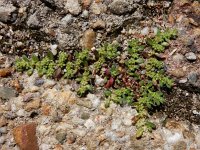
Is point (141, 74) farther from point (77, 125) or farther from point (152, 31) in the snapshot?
point (77, 125)

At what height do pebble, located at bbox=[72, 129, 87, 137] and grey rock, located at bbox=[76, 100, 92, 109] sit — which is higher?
grey rock, located at bbox=[76, 100, 92, 109]

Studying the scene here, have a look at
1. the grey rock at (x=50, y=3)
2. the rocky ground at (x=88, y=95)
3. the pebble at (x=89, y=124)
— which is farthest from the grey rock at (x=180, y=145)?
the grey rock at (x=50, y=3)

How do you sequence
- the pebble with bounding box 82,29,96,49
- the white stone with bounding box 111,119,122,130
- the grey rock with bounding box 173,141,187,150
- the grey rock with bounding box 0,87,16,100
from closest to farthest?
the grey rock with bounding box 173,141,187,150, the white stone with bounding box 111,119,122,130, the grey rock with bounding box 0,87,16,100, the pebble with bounding box 82,29,96,49

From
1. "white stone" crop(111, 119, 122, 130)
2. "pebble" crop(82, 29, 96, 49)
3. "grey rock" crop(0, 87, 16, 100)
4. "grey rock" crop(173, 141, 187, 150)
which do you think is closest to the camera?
"grey rock" crop(173, 141, 187, 150)

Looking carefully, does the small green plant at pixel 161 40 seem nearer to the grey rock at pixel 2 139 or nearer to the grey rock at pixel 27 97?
the grey rock at pixel 27 97

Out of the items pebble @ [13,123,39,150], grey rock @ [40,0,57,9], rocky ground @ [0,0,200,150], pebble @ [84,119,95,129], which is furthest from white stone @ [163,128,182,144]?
grey rock @ [40,0,57,9]

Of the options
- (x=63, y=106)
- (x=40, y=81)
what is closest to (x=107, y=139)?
(x=63, y=106)

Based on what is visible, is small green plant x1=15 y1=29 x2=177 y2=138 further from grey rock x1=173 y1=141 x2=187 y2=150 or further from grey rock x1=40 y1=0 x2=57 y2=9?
grey rock x1=40 y1=0 x2=57 y2=9

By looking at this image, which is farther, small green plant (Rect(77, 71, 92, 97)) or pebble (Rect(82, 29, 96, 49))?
pebble (Rect(82, 29, 96, 49))

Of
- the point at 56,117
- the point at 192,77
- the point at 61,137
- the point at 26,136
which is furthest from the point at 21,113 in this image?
the point at 192,77
